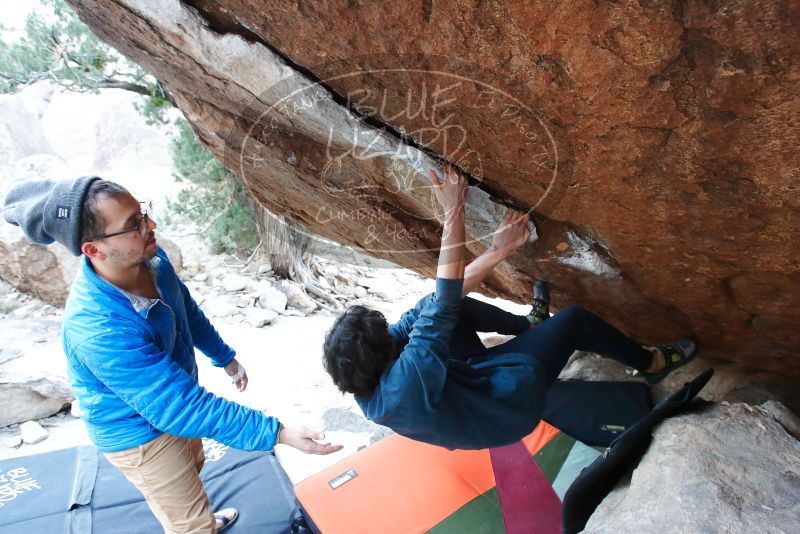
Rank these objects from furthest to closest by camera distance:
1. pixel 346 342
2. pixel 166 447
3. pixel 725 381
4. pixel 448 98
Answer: pixel 725 381 < pixel 166 447 < pixel 346 342 < pixel 448 98

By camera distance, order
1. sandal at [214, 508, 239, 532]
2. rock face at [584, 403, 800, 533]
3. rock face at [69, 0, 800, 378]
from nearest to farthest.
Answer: rock face at [69, 0, 800, 378]
rock face at [584, 403, 800, 533]
sandal at [214, 508, 239, 532]

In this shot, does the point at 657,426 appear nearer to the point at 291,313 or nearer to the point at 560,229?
the point at 560,229

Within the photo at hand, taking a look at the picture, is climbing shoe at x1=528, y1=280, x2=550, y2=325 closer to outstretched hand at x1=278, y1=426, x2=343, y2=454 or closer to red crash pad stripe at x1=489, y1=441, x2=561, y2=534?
red crash pad stripe at x1=489, y1=441, x2=561, y2=534

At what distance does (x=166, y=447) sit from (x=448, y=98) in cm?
186

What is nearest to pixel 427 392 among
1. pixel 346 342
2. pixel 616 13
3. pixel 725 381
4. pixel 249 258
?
pixel 346 342

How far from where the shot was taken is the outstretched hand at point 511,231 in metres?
2.16

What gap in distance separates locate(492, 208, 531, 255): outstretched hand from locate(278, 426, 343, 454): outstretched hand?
1154 millimetres

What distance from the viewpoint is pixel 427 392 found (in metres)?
1.63

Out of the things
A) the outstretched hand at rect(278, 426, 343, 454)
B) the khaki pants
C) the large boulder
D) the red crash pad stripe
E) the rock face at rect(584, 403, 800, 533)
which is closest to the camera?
the rock face at rect(584, 403, 800, 533)

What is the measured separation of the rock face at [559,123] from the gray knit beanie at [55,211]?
28.6 inches

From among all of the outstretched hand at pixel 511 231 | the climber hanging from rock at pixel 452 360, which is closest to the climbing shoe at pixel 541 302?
the climber hanging from rock at pixel 452 360

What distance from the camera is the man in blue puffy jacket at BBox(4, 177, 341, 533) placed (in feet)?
5.40

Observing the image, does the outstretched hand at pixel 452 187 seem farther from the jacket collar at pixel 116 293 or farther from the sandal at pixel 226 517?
the sandal at pixel 226 517

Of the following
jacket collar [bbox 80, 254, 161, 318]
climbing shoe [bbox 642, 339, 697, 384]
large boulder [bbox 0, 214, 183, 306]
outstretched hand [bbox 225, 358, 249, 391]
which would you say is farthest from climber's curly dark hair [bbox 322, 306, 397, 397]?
large boulder [bbox 0, 214, 183, 306]
